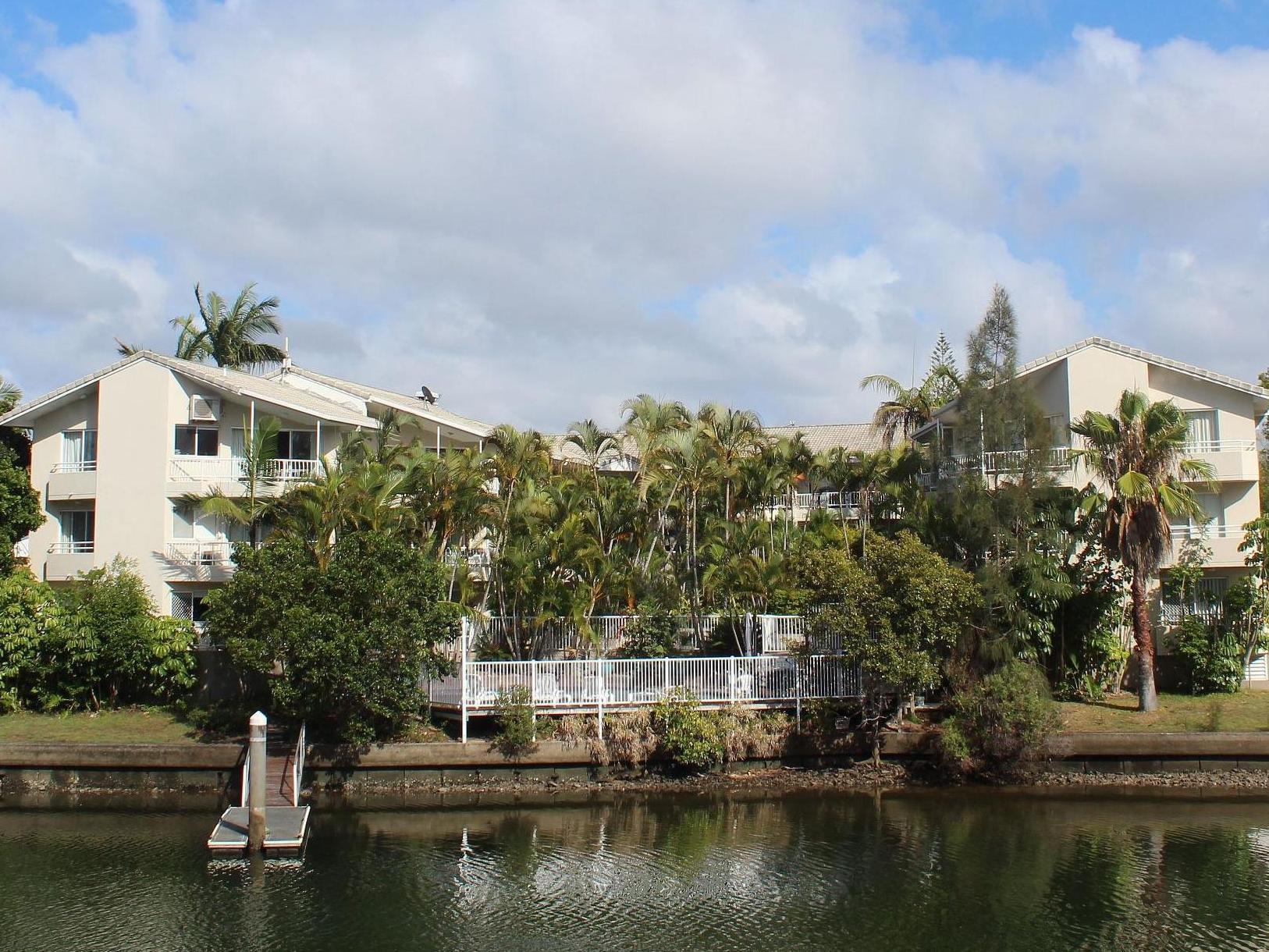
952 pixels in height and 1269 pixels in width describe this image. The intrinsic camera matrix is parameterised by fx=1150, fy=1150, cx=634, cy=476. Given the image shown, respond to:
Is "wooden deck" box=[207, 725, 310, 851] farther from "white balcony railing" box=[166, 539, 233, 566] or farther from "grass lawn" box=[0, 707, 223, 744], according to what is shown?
"white balcony railing" box=[166, 539, 233, 566]

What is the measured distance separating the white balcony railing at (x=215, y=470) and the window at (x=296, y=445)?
1.52 m

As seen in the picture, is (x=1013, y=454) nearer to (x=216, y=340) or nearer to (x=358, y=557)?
(x=358, y=557)

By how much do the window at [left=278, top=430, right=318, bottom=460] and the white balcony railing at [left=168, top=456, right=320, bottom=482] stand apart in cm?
152

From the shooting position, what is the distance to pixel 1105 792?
27.4 m

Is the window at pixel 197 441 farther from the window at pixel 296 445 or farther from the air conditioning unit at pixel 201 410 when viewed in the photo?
the window at pixel 296 445

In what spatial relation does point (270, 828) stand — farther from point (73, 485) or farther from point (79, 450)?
point (79, 450)

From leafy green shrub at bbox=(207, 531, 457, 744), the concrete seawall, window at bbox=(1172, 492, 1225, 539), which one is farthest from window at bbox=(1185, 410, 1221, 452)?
leafy green shrub at bbox=(207, 531, 457, 744)

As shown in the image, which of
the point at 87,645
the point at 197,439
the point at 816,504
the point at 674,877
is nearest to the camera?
the point at 674,877

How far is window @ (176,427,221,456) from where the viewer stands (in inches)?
1420

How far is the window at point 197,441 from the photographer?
118ft

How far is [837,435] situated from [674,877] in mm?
41129

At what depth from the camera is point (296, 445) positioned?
37.3 m

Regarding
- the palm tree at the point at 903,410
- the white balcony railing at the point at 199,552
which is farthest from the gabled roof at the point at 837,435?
the white balcony railing at the point at 199,552

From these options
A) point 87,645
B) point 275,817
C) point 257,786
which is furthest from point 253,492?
point 257,786
